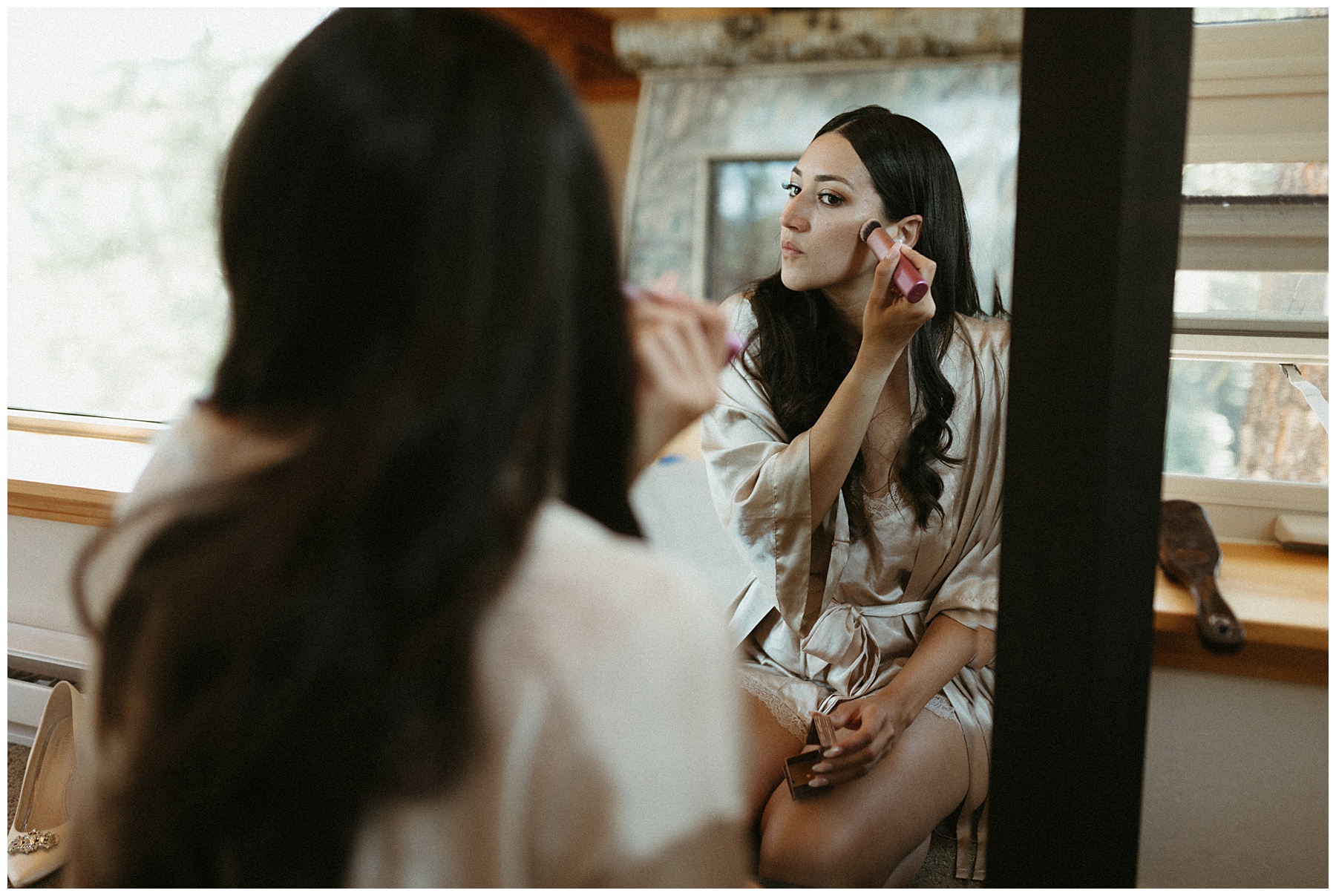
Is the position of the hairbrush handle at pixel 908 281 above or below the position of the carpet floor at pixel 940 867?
above

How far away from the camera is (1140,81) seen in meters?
0.48

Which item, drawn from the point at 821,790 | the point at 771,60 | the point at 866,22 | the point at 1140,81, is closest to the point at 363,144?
the point at 1140,81

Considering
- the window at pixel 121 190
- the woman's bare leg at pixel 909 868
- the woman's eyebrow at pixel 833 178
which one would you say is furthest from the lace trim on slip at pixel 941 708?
the window at pixel 121 190

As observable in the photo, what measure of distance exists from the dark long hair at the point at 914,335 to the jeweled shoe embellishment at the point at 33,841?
3.43ft

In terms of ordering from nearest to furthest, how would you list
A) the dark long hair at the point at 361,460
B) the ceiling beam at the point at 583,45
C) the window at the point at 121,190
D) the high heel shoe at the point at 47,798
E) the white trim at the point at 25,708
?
the dark long hair at the point at 361,460 → the high heel shoe at the point at 47,798 → the white trim at the point at 25,708 → the window at the point at 121,190 → the ceiling beam at the point at 583,45

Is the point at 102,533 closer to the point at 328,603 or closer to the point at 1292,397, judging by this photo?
the point at 328,603

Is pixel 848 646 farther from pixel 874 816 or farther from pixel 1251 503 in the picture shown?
pixel 1251 503

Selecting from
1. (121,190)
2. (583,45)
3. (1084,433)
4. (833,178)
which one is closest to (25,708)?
(121,190)

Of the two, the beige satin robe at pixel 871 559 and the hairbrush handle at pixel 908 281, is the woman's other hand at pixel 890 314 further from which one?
the beige satin robe at pixel 871 559

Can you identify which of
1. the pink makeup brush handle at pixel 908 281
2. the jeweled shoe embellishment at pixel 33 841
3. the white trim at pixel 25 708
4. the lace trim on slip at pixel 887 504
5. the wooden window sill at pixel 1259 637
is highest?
the pink makeup brush handle at pixel 908 281

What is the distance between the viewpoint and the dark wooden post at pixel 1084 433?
1.59ft

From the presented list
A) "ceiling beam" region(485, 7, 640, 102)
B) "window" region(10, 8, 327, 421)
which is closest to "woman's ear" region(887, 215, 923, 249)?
"window" region(10, 8, 327, 421)

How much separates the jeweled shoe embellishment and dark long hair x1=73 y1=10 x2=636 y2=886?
3.25 feet

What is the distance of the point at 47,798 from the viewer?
1.24 meters
